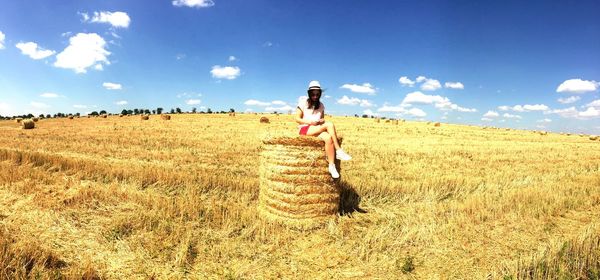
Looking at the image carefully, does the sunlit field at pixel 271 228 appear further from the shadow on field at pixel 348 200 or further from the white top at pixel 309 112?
the white top at pixel 309 112

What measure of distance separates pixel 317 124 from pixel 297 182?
43.1 inches

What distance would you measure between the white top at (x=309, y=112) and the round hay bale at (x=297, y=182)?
0.62m

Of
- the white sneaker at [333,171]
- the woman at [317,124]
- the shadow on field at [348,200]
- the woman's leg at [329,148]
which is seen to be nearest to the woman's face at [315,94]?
the woman at [317,124]

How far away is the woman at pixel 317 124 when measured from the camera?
619 centimetres

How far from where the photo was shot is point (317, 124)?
663 centimetres

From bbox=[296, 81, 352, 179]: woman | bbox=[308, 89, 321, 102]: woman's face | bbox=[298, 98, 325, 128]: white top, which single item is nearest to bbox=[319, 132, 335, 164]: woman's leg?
bbox=[296, 81, 352, 179]: woman

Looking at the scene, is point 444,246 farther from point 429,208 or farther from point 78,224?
point 78,224

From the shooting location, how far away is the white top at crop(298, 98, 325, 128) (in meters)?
6.65

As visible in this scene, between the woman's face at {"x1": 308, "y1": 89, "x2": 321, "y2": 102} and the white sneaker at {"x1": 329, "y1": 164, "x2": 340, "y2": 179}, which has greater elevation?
the woman's face at {"x1": 308, "y1": 89, "x2": 321, "y2": 102}

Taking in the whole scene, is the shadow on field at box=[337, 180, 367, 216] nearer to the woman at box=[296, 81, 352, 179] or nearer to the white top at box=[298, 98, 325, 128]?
the woman at box=[296, 81, 352, 179]

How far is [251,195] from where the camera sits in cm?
761

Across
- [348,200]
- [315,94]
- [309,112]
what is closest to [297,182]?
[309,112]

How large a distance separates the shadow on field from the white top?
1.14 metres

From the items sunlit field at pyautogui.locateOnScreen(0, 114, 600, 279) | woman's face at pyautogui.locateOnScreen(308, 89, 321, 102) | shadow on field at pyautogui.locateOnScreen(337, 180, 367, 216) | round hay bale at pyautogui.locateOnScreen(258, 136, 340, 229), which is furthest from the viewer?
shadow on field at pyautogui.locateOnScreen(337, 180, 367, 216)
